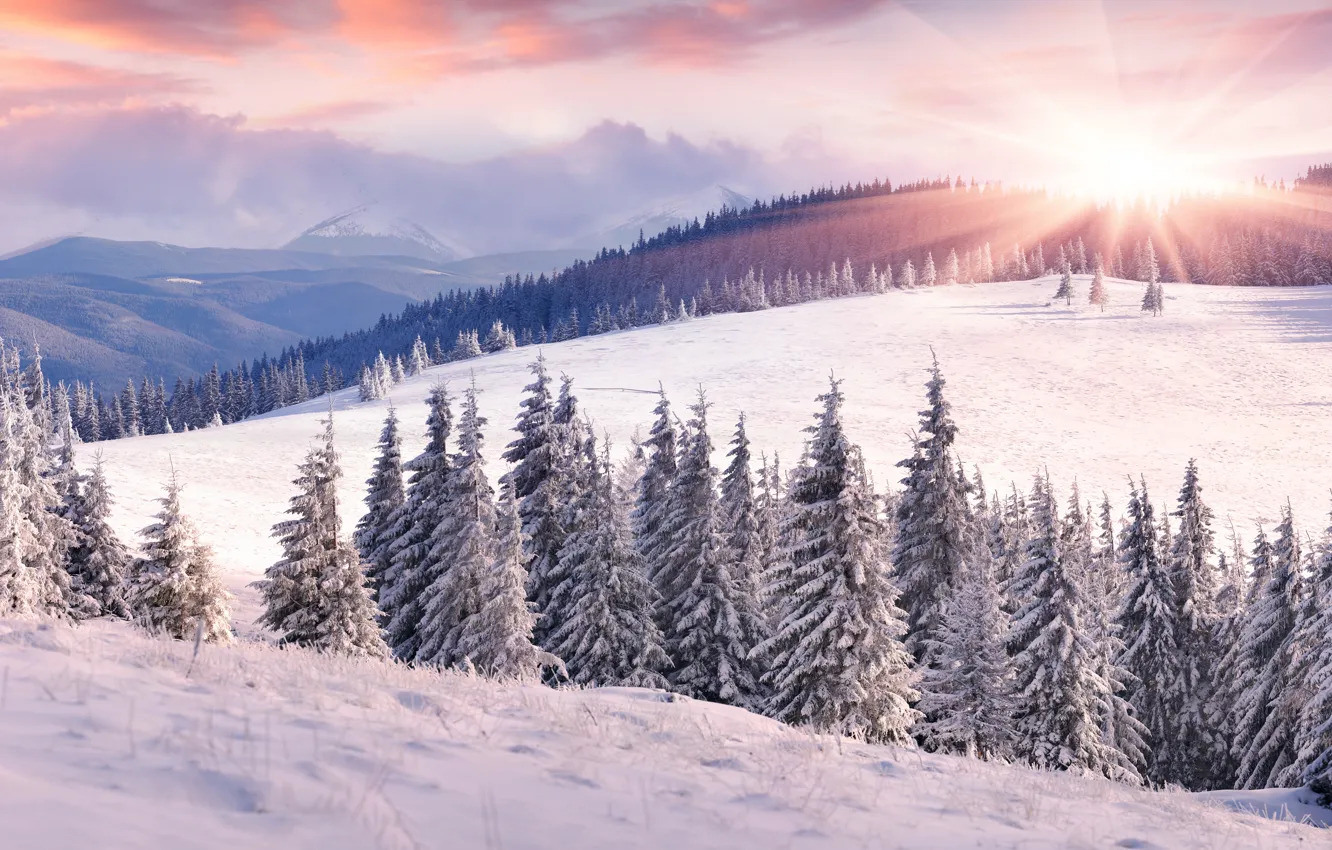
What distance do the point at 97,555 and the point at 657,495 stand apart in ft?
64.8

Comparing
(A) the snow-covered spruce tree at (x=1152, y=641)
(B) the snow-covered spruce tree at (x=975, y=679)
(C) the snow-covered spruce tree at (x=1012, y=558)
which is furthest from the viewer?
(A) the snow-covered spruce tree at (x=1152, y=641)

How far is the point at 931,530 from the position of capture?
27812mm

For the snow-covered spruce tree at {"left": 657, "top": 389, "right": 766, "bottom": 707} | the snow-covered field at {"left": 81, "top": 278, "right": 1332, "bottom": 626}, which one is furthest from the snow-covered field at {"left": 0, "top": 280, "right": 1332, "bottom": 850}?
the snow-covered field at {"left": 81, "top": 278, "right": 1332, "bottom": 626}

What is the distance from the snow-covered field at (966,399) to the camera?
198ft

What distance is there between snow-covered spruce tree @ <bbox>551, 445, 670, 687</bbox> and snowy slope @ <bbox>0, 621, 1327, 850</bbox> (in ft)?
55.7

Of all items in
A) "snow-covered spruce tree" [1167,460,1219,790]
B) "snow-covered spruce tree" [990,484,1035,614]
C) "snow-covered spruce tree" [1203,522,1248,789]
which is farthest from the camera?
"snow-covered spruce tree" [1167,460,1219,790]

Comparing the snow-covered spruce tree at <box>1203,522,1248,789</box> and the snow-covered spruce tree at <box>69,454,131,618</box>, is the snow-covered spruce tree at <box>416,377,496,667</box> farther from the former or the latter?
the snow-covered spruce tree at <box>1203,522,1248,789</box>

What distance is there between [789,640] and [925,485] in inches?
274

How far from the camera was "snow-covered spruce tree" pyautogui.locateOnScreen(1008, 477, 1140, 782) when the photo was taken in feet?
75.3

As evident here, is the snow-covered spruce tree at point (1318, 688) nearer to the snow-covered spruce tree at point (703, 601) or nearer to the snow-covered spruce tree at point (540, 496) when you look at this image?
the snow-covered spruce tree at point (703, 601)

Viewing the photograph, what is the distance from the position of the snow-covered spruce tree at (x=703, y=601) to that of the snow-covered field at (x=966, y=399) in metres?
15.8

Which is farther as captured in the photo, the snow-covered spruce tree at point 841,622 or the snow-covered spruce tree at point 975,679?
the snow-covered spruce tree at point 975,679

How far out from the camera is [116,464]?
5578 centimetres

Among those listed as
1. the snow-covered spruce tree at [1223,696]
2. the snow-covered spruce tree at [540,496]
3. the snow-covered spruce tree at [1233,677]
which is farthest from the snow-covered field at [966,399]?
the snow-covered spruce tree at [1233,677]
